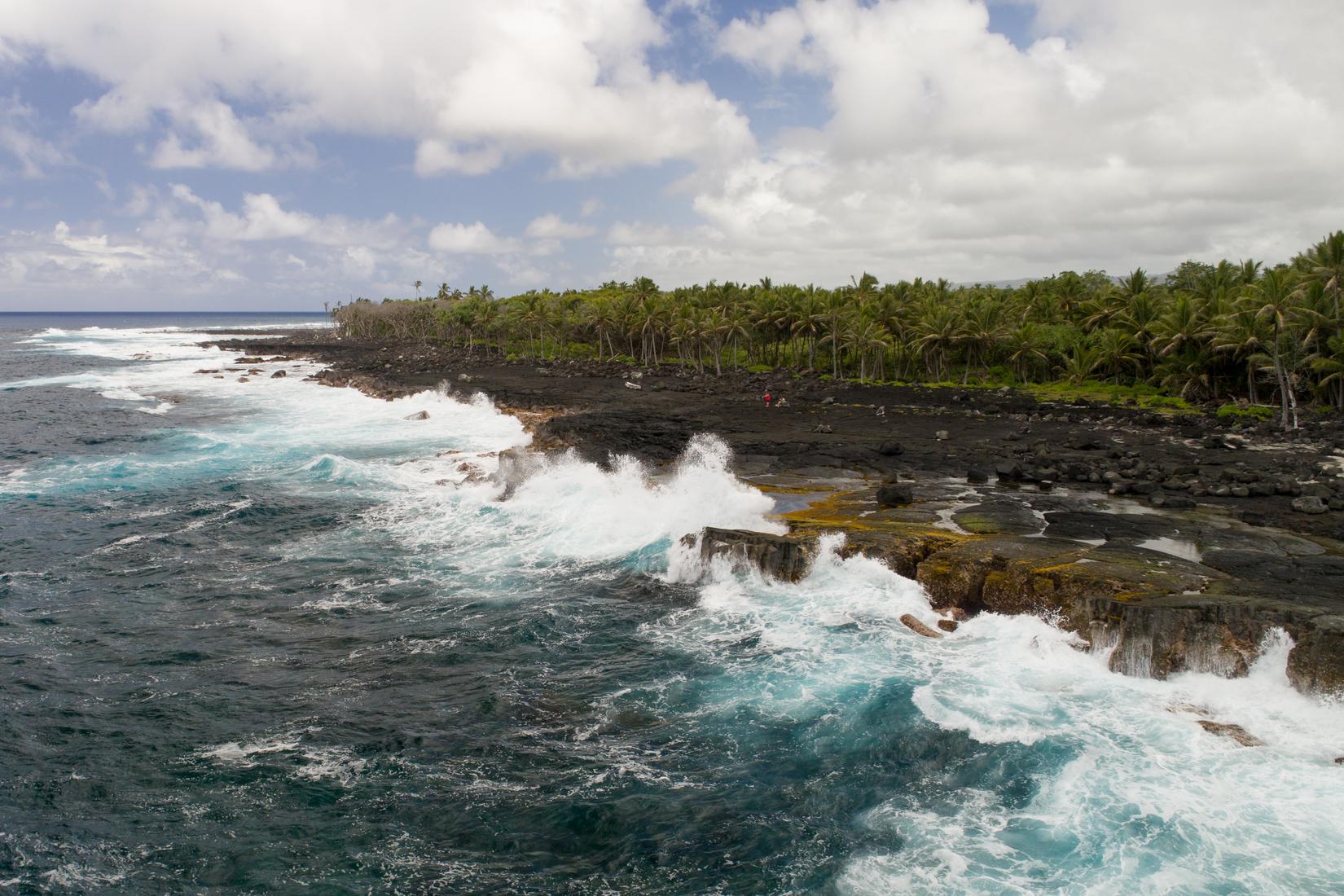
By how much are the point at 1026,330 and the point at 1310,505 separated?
1982 inches

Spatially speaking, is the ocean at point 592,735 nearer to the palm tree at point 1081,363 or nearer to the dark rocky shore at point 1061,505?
the dark rocky shore at point 1061,505

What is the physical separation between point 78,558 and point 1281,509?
44.6m

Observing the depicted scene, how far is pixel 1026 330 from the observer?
76250mm

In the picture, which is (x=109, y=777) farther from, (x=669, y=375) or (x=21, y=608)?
(x=669, y=375)

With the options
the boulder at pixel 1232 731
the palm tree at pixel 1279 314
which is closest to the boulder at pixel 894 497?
the boulder at pixel 1232 731

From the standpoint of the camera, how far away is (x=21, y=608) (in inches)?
968

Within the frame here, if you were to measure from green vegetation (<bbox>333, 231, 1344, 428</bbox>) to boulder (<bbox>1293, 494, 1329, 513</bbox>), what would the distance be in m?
24.8

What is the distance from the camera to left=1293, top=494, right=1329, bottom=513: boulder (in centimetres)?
2875

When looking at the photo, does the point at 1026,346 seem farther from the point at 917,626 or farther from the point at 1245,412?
the point at 917,626

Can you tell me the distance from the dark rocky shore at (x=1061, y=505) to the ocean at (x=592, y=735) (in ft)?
2.78

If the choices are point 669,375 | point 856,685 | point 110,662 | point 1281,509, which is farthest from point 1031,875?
point 669,375

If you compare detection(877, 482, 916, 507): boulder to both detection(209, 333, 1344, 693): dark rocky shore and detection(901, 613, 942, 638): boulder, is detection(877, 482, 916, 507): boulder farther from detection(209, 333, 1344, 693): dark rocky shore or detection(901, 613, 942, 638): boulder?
detection(901, 613, 942, 638): boulder

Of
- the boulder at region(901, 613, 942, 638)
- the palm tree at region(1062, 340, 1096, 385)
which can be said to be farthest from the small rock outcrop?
the palm tree at region(1062, 340, 1096, 385)

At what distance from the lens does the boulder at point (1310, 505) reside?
28.8 m
